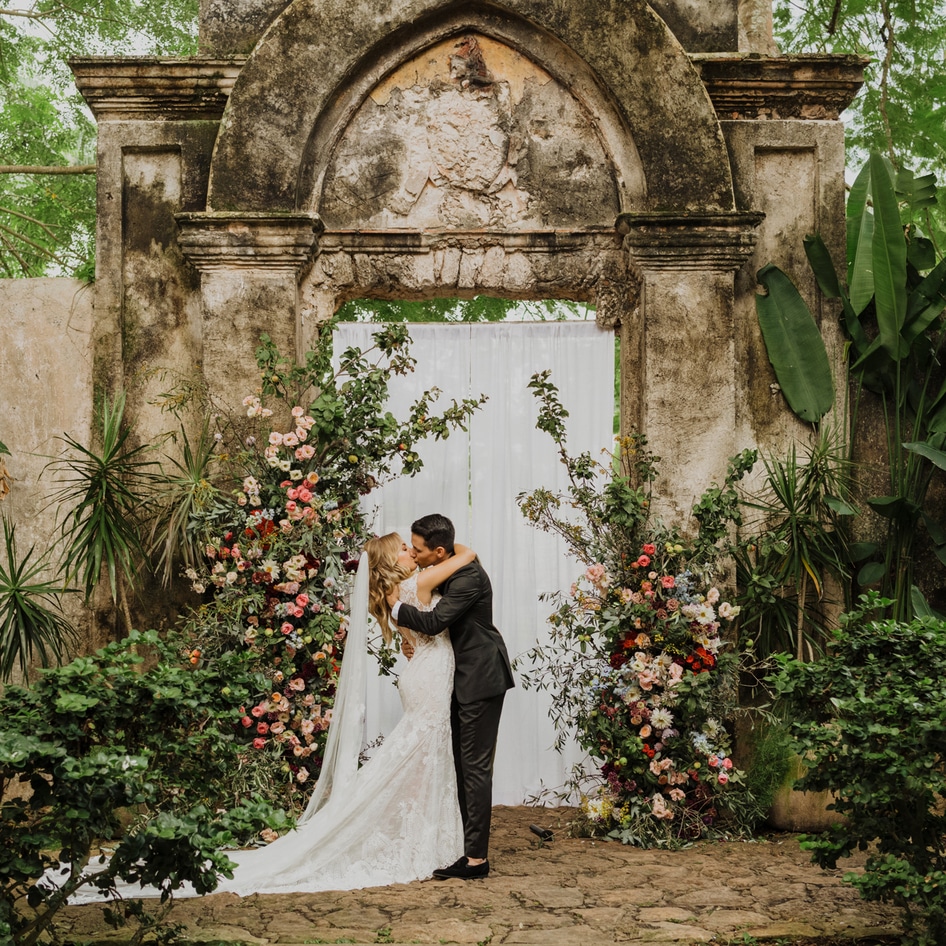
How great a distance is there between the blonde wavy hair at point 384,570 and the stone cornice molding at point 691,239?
2.23 metres

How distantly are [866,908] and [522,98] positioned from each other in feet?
15.6

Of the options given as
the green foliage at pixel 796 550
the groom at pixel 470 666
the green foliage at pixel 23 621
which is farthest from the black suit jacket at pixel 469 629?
the green foliage at pixel 23 621

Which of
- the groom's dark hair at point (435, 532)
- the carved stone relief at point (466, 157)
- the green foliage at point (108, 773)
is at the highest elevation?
the carved stone relief at point (466, 157)

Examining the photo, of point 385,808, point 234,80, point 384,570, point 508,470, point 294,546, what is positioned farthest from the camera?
point 508,470

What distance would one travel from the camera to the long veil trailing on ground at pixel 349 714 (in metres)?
5.25

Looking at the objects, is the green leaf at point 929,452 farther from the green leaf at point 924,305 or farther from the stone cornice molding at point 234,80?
the stone cornice molding at point 234,80

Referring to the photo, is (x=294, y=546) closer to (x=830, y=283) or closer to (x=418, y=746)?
(x=418, y=746)

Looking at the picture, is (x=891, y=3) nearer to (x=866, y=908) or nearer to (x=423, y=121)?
(x=423, y=121)

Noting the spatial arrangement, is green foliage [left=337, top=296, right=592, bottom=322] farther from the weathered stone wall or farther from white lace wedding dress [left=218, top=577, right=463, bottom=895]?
white lace wedding dress [left=218, top=577, right=463, bottom=895]

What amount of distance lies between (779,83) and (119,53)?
7118 mm

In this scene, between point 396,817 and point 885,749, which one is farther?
point 396,817

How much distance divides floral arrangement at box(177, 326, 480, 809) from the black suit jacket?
0.70m

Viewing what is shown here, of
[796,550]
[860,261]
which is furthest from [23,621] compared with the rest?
[860,261]

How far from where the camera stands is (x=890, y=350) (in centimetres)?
622
